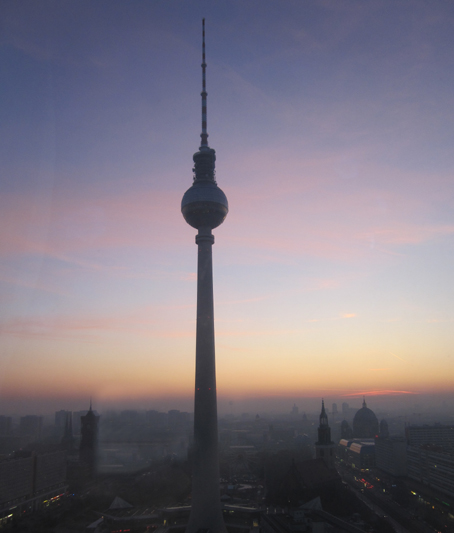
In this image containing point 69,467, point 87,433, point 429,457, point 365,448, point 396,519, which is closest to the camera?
point 396,519

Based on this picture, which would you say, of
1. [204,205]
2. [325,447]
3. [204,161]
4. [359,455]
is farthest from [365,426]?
[204,161]

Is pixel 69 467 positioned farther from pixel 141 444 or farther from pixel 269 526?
pixel 269 526

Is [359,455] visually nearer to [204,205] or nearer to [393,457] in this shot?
[393,457]

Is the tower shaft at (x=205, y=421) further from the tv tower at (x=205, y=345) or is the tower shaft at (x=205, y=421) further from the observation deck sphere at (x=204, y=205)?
the observation deck sphere at (x=204, y=205)

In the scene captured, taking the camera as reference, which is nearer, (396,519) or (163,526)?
Result: (163,526)

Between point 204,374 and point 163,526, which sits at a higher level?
point 204,374

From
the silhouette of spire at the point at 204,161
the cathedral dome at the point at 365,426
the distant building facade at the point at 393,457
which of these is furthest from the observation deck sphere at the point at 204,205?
the cathedral dome at the point at 365,426

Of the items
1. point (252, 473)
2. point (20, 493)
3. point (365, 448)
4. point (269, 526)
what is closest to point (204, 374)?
point (269, 526)
